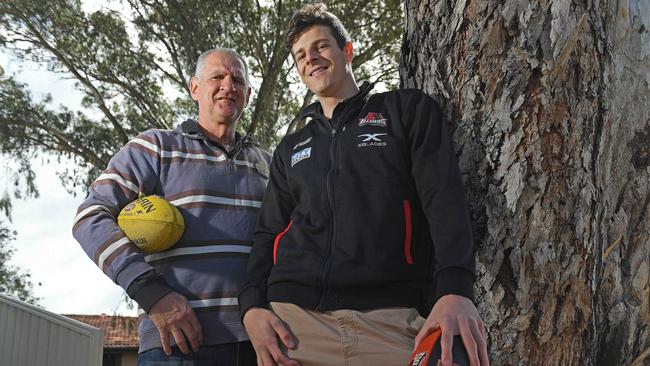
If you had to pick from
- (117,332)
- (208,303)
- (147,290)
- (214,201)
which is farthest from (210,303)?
(117,332)

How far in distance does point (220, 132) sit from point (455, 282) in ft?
5.40

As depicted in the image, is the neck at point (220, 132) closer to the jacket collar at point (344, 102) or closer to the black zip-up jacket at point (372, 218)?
the jacket collar at point (344, 102)

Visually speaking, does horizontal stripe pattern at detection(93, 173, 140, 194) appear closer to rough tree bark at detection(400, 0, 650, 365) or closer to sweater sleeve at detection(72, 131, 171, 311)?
sweater sleeve at detection(72, 131, 171, 311)

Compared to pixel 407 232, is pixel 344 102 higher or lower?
higher

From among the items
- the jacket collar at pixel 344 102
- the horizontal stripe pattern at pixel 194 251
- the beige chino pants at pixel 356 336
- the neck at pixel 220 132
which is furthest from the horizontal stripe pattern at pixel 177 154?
the beige chino pants at pixel 356 336

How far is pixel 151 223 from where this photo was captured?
2730mm

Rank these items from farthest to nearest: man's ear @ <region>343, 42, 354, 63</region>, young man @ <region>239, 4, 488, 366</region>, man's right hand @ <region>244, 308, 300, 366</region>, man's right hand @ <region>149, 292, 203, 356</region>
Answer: man's ear @ <region>343, 42, 354, 63</region> < man's right hand @ <region>149, 292, 203, 356</region> < man's right hand @ <region>244, 308, 300, 366</region> < young man @ <region>239, 4, 488, 366</region>

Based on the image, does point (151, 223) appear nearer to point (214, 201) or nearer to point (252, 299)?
point (214, 201)

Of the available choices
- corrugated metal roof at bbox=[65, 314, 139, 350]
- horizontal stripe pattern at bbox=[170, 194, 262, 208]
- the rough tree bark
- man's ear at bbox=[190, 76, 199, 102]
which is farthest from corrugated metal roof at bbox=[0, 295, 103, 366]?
the rough tree bark

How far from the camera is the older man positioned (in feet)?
8.73

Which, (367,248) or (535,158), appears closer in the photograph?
(367,248)

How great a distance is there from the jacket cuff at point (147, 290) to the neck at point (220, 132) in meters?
0.87

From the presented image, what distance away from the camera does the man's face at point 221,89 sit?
330 centimetres

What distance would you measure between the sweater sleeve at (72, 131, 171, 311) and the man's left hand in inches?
43.2
